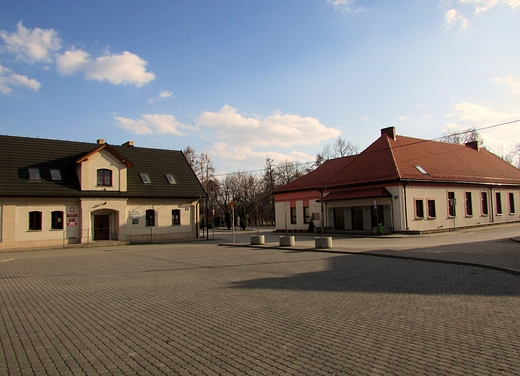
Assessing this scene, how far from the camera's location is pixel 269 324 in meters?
7.14

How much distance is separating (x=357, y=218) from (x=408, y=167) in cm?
614

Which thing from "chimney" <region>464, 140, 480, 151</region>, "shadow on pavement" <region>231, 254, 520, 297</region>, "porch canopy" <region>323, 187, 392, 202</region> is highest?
"chimney" <region>464, 140, 480, 151</region>

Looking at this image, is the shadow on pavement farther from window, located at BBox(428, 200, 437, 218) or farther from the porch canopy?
window, located at BBox(428, 200, 437, 218)

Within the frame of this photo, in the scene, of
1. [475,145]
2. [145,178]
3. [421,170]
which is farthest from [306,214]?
[475,145]

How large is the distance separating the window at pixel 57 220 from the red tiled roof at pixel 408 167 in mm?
22393

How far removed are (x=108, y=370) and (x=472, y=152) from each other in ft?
162

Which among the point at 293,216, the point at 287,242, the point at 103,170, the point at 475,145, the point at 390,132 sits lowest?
the point at 287,242

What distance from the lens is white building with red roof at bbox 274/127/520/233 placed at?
33.4m

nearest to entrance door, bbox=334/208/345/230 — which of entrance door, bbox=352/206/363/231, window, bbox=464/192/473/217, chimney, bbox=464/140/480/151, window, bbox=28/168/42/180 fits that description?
entrance door, bbox=352/206/363/231

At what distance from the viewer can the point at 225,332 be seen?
6766mm

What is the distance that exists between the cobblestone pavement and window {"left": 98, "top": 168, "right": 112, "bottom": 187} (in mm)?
22254

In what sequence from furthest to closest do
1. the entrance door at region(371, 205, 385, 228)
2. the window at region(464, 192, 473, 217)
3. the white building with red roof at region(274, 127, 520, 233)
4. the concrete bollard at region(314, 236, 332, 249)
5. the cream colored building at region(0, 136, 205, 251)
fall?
1. the window at region(464, 192, 473, 217)
2. the entrance door at region(371, 205, 385, 228)
3. the white building with red roof at region(274, 127, 520, 233)
4. the cream colored building at region(0, 136, 205, 251)
5. the concrete bollard at region(314, 236, 332, 249)

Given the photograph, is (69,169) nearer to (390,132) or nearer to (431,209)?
(390,132)

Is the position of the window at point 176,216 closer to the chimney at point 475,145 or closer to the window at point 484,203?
the window at point 484,203
